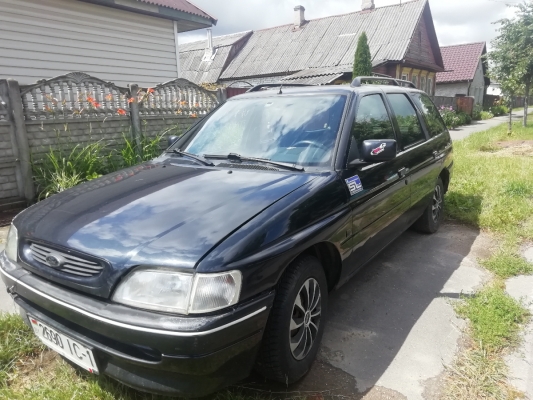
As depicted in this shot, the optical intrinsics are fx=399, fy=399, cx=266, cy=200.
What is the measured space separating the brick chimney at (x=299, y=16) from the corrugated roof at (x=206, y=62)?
388 centimetres

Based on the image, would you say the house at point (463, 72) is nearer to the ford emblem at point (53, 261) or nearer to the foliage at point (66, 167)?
the foliage at point (66, 167)

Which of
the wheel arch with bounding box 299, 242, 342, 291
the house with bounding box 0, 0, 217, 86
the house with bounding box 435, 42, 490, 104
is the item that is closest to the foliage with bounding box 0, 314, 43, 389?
the wheel arch with bounding box 299, 242, 342, 291

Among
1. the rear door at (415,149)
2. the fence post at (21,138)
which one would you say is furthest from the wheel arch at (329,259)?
the fence post at (21,138)

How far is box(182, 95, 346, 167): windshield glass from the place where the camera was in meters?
2.70

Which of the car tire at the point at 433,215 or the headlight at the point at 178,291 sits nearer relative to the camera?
the headlight at the point at 178,291

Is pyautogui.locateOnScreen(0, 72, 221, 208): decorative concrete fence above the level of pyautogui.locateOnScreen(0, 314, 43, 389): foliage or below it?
above

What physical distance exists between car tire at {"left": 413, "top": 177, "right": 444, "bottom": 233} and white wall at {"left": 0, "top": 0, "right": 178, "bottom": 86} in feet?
24.2

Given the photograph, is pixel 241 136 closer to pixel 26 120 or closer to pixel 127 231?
pixel 127 231

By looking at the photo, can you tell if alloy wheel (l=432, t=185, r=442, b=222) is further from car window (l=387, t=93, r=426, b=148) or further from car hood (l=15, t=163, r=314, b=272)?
car hood (l=15, t=163, r=314, b=272)

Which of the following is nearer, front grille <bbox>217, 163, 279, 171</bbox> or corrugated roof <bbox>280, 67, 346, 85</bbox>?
front grille <bbox>217, 163, 279, 171</bbox>

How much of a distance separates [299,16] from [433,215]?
25.1 m

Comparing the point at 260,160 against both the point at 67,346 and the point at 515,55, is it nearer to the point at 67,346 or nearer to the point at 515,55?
the point at 67,346

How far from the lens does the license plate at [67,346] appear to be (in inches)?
71.6

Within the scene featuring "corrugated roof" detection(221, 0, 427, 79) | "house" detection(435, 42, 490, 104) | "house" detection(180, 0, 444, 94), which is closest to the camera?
"house" detection(180, 0, 444, 94)
